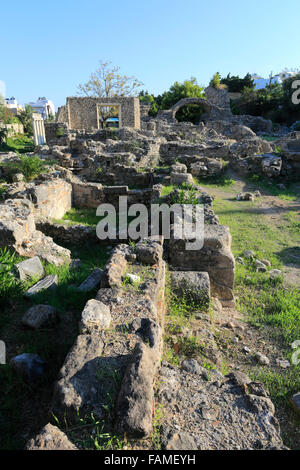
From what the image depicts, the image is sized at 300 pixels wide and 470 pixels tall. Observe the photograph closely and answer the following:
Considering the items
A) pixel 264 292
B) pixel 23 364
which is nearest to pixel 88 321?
pixel 23 364

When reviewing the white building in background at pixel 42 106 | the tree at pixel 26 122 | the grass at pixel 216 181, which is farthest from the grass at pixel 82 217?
the white building in background at pixel 42 106

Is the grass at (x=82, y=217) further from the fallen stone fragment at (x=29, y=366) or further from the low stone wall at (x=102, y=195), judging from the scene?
the fallen stone fragment at (x=29, y=366)

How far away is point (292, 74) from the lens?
36.5 metres

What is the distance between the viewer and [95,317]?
2373 millimetres

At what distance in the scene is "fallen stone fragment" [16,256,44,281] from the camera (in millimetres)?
3789

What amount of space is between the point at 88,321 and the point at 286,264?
413cm

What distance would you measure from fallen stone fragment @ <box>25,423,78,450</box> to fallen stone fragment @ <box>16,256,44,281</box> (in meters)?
2.45

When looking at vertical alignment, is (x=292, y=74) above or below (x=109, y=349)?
above

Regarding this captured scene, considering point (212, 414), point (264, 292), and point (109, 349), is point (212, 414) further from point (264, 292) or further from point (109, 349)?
point (264, 292)

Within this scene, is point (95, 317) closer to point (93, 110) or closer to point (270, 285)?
point (270, 285)

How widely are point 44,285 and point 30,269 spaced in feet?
1.58

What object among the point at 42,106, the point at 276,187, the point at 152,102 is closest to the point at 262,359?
the point at 276,187

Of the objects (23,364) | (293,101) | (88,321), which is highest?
(293,101)

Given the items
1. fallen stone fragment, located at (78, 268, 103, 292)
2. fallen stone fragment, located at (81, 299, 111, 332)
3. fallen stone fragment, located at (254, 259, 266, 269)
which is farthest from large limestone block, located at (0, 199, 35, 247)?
fallen stone fragment, located at (254, 259, 266, 269)
